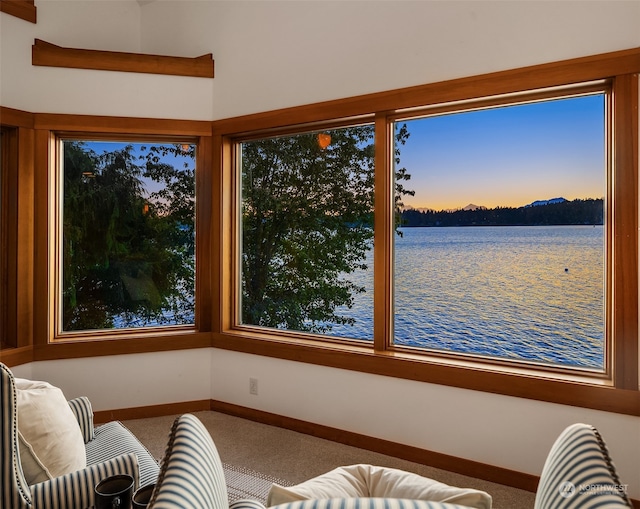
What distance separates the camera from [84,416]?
2156 millimetres

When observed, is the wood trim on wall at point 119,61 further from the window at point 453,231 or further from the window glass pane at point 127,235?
the window at point 453,231

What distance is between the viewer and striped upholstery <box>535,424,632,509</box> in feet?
2.49

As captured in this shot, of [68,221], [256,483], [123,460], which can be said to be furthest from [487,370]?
[68,221]

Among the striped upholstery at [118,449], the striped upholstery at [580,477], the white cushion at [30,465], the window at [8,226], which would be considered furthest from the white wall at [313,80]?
the white cushion at [30,465]

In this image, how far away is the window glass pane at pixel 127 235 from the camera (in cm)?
362

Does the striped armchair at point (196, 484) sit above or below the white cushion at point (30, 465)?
above

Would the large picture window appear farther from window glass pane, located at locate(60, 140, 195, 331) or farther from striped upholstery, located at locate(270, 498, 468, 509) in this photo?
striped upholstery, located at locate(270, 498, 468, 509)

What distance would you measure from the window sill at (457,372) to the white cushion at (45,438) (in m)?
1.75

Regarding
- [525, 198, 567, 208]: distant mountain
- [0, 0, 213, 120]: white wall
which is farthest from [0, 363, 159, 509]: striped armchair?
[0, 0, 213, 120]: white wall

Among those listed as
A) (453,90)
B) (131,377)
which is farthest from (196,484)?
(131,377)

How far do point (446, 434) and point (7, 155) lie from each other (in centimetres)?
338

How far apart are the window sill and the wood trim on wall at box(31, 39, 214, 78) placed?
203 cm

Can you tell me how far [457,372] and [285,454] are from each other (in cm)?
116

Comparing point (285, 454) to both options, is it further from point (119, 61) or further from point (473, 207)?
point (119, 61)
